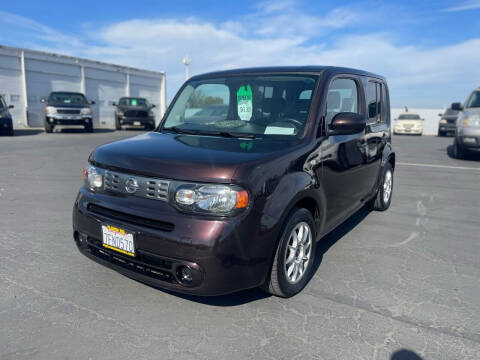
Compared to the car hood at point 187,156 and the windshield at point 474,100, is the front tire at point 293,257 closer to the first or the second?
the car hood at point 187,156

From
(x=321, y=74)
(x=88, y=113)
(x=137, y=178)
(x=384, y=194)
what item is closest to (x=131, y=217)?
(x=137, y=178)

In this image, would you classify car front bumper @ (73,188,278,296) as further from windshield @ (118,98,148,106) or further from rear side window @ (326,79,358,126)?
windshield @ (118,98,148,106)

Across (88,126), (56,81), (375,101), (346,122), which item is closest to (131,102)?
(88,126)

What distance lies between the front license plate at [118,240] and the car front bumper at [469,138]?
10635 millimetres

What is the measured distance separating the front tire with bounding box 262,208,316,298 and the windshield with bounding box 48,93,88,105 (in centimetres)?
1871

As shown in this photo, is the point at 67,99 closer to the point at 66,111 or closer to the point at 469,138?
the point at 66,111

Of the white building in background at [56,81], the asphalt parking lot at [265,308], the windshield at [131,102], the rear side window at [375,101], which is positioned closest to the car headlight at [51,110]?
the windshield at [131,102]

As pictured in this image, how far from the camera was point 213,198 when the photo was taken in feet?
8.04

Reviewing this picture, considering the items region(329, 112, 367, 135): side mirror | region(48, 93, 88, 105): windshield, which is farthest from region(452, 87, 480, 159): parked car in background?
region(48, 93, 88, 105): windshield

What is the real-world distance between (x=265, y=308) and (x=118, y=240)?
1184 millimetres

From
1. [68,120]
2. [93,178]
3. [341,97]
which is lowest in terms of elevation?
[68,120]

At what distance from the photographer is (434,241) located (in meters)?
4.45

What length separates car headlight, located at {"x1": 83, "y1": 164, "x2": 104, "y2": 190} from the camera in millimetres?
2960

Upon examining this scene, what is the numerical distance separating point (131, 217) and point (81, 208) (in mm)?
606
